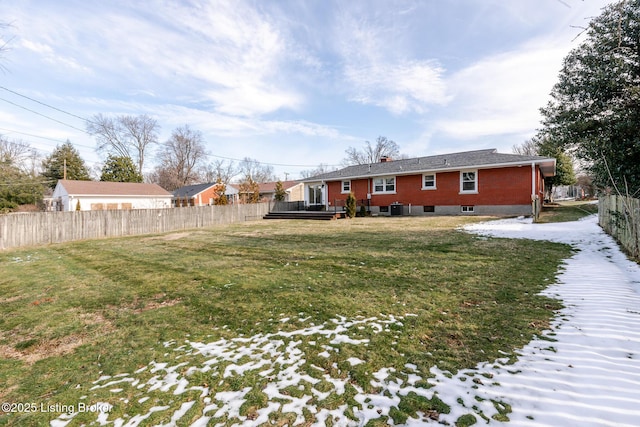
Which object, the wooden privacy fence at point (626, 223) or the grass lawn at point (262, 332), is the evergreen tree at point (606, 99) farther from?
the grass lawn at point (262, 332)

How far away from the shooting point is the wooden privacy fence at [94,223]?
37.6 feet

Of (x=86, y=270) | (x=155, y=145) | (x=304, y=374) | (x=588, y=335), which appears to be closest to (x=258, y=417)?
(x=304, y=374)

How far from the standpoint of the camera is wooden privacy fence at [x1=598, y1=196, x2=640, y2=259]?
5926 mm

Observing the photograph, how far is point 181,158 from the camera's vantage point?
4609 cm

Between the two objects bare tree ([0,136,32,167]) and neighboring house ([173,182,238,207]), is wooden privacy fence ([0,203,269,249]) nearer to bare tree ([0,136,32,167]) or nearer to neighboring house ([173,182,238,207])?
neighboring house ([173,182,238,207])

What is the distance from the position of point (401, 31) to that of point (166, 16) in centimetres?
958

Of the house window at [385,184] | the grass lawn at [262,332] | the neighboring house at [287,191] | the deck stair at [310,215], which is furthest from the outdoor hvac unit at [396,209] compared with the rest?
the neighboring house at [287,191]

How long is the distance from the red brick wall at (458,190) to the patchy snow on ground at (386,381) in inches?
589

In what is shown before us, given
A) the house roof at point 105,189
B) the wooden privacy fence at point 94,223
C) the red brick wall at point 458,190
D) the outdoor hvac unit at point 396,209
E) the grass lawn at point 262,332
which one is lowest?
the grass lawn at point 262,332

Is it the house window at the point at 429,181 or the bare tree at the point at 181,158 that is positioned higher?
the bare tree at the point at 181,158

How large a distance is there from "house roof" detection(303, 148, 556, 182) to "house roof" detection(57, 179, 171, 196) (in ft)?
62.3

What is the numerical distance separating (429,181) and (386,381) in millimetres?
18508

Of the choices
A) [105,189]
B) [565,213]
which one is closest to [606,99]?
[565,213]

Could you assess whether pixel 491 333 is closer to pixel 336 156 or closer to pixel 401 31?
pixel 401 31
